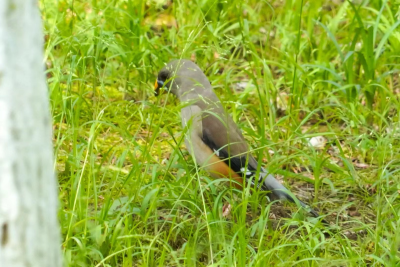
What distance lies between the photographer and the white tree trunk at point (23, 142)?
1494 millimetres

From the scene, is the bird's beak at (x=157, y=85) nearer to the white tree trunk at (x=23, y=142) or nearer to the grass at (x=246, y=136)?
the grass at (x=246, y=136)

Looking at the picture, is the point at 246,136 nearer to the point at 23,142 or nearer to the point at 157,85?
the point at 157,85

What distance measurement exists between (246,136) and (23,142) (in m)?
3.51

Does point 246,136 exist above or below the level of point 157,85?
below

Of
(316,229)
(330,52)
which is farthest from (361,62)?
(316,229)

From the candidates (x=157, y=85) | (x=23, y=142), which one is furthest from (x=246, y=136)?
(x=23, y=142)

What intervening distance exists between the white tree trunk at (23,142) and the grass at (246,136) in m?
1.37

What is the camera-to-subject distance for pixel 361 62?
5141 millimetres

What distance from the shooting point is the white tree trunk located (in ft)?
4.90

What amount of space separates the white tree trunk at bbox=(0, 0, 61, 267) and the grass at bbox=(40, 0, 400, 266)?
1.37 meters

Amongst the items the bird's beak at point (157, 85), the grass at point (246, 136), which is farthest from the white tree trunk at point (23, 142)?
the bird's beak at point (157, 85)

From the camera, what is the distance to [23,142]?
4.97 feet

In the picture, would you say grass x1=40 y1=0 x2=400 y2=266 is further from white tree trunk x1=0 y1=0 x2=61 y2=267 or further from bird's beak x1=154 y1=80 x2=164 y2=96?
white tree trunk x1=0 y1=0 x2=61 y2=267

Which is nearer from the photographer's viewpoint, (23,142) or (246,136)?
(23,142)
